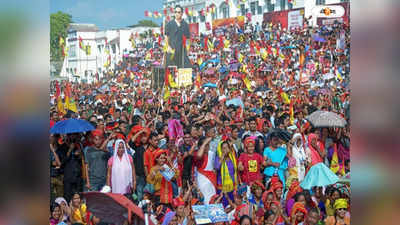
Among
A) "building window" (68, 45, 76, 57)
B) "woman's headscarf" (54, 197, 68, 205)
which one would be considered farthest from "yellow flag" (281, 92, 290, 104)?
"woman's headscarf" (54, 197, 68, 205)

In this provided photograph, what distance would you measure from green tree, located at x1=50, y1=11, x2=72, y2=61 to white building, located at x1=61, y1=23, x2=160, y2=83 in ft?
0.25

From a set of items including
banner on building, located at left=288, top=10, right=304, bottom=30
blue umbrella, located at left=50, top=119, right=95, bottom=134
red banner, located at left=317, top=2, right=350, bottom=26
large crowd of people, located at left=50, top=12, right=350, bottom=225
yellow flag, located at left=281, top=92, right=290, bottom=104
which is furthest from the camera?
yellow flag, located at left=281, top=92, right=290, bottom=104

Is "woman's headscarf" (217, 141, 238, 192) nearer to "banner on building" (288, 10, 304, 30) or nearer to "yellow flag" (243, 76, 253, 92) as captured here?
"yellow flag" (243, 76, 253, 92)

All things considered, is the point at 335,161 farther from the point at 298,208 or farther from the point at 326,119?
the point at 298,208

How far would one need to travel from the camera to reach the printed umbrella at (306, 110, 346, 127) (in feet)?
14.9

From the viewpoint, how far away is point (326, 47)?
15.1 ft

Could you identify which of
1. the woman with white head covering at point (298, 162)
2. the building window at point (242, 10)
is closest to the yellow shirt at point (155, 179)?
the woman with white head covering at point (298, 162)

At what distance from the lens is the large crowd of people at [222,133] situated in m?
4.31

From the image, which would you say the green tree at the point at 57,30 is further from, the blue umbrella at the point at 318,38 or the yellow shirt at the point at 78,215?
the blue umbrella at the point at 318,38

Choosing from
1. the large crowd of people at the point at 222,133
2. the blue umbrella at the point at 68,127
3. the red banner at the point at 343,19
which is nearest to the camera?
the blue umbrella at the point at 68,127

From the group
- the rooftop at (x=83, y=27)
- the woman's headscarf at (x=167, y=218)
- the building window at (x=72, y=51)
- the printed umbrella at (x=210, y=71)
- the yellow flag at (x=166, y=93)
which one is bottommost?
the woman's headscarf at (x=167, y=218)

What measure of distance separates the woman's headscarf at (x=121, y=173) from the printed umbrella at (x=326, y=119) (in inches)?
62.5
